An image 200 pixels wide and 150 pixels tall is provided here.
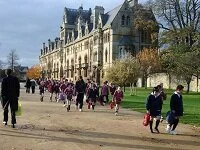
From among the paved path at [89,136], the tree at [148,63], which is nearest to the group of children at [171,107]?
the paved path at [89,136]

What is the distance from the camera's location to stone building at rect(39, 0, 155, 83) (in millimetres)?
81562

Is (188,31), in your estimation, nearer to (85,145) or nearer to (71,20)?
(85,145)

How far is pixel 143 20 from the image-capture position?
69.6 m

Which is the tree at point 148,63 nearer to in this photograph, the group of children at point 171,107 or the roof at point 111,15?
the roof at point 111,15

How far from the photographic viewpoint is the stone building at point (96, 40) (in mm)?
81562

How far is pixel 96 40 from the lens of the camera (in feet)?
293

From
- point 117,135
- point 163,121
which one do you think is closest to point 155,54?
point 163,121

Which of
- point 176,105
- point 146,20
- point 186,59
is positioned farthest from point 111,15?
point 176,105

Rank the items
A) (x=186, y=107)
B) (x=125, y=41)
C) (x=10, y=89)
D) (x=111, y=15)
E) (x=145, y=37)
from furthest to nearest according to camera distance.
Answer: (x=111, y=15)
(x=145, y=37)
(x=125, y=41)
(x=186, y=107)
(x=10, y=89)

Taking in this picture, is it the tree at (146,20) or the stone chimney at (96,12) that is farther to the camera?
the stone chimney at (96,12)

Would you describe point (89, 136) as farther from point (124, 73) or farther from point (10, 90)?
point (124, 73)

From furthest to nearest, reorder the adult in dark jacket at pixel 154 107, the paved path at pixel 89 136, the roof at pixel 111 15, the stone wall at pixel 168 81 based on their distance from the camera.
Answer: the roof at pixel 111 15 < the stone wall at pixel 168 81 < the adult in dark jacket at pixel 154 107 < the paved path at pixel 89 136

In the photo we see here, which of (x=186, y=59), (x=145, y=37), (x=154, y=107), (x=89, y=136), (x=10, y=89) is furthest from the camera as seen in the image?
(x=145, y=37)

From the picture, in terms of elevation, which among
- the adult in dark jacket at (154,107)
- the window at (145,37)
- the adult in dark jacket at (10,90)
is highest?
the window at (145,37)
